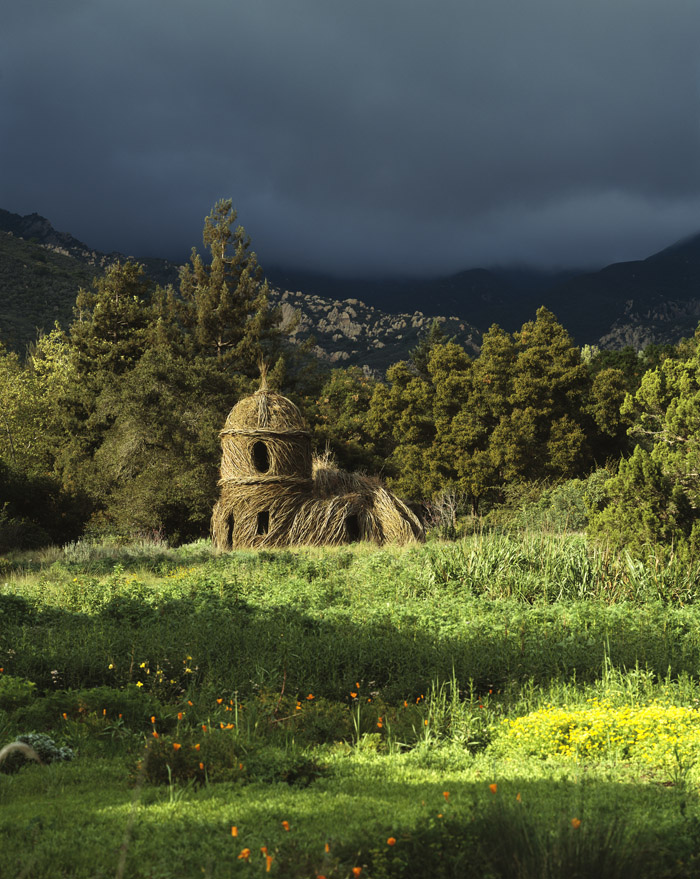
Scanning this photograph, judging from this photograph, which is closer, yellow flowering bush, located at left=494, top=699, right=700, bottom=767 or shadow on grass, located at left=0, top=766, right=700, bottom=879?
shadow on grass, located at left=0, top=766, right=700, bottom=879

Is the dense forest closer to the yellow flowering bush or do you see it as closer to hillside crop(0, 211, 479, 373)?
hillside crop(0, 211, 479, 373)

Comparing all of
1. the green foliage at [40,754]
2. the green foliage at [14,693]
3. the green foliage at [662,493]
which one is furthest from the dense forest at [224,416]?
the green foliage at [40,754]

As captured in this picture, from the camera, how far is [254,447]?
18.2 m

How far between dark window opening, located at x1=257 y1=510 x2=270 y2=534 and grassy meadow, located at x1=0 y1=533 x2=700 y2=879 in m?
6.64

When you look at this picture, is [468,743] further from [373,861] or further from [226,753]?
[373,861]

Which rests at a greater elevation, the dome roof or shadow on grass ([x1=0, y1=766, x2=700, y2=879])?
the dome roof

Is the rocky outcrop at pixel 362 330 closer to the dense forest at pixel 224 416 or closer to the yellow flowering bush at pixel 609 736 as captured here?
the dense forest at pixel 224 416

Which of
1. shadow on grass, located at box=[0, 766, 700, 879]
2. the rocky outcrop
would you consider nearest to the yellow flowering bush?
shadow on grass, located at box=[0, 766, 700, 879]

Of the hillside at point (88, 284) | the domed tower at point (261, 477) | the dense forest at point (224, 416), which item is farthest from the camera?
the hillside at point (88, 284)

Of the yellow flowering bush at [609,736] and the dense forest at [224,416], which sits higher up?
the dense forest at [224,416]

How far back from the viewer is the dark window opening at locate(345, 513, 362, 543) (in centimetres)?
1812

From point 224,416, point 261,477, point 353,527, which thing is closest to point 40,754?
point 261,477

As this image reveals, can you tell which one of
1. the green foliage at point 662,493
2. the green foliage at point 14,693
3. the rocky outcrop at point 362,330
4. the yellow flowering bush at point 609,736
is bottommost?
the yellow flowering bush at point 609,736

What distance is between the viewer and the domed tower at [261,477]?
1691 centimetres
